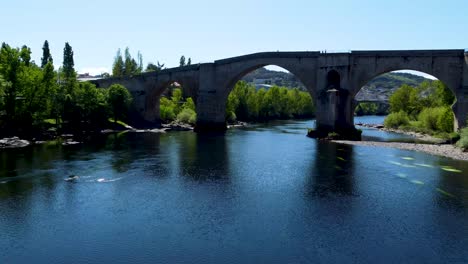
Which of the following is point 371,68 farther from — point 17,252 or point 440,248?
point 17,252

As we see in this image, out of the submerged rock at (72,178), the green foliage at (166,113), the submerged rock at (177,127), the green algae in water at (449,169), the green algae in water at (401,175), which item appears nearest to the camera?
the submerged rock at (72,178)

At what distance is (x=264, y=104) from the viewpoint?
107625 millimetres

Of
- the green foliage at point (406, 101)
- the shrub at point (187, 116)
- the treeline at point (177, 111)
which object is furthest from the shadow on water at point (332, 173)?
the green foliage at point (406, 101)

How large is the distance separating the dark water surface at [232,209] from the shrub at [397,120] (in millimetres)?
41505

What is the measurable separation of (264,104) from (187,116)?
3048 cm

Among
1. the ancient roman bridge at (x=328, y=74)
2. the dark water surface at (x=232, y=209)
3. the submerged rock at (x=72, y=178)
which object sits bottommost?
the dark water surface at (x=232, y=209)

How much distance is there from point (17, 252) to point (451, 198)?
22.5 m

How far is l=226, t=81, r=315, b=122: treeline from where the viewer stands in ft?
315

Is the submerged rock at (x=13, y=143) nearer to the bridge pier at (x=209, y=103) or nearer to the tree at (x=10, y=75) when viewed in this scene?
the tree at (x=10, y=75)

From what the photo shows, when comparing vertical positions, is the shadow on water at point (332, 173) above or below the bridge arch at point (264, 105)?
below

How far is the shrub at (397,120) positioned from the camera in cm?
7962

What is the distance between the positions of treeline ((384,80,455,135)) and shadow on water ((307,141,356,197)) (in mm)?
23075

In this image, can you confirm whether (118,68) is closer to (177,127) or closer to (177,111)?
(177,111)

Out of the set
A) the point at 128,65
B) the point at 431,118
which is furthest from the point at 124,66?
the point at 431,118
